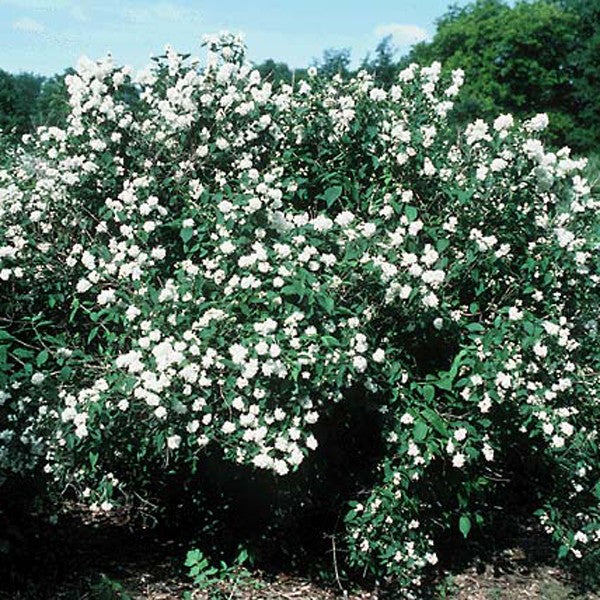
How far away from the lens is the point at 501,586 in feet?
15.4

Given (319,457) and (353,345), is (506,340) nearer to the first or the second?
(353,345)

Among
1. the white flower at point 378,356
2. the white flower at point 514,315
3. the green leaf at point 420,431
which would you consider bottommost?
the green leaf at point 420,431

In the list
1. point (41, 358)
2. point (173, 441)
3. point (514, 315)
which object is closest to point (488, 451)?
point (514, 315)

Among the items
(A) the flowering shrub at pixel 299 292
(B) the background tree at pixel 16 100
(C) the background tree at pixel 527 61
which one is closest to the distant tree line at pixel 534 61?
(C) the background tree at pixel 527 61

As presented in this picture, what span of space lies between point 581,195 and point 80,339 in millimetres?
2745

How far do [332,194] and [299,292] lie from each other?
2.97 ft

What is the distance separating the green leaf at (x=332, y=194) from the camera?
4.17 metres

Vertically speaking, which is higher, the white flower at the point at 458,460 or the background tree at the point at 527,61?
the background tree at the point at 527,61

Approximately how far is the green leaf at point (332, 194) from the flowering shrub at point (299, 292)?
11 centimetres

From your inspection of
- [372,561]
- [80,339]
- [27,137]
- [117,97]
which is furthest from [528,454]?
[27,137]

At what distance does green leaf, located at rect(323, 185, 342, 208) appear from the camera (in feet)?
13.7

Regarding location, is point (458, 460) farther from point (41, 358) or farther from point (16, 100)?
point (16, 100)

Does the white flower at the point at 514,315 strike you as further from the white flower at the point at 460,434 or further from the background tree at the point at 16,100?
the background tree at the point at 16,100

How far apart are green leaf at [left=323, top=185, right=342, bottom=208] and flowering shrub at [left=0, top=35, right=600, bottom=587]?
112mm
